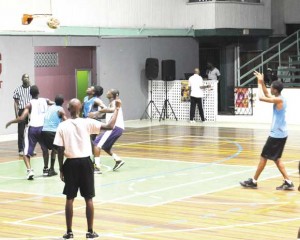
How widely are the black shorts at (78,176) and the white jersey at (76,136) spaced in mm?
96

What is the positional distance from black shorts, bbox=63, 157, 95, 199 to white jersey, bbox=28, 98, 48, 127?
20.4 ft

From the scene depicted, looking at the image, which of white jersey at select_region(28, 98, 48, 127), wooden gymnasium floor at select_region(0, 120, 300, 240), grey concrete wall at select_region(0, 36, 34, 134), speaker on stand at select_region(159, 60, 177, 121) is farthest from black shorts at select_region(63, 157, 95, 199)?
speaker on stand at select_region(159, 60, 177, 121)

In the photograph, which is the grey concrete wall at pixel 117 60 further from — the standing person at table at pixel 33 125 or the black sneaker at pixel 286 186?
the black sneaker at pixel 286 186

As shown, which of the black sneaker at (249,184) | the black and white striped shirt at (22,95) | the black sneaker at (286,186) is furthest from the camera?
the black and white striped shirt at (22,95)

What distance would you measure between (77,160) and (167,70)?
818 inches

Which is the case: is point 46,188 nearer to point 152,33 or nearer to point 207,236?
point 207,236

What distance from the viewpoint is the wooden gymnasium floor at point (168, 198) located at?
12156 millimetres

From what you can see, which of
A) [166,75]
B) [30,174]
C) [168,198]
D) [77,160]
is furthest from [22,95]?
[166,75]

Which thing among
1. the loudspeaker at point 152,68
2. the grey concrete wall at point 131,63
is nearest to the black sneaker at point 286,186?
the grey concrete wall at point 131,63

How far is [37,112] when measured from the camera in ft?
56.6

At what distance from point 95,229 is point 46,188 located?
13.2ft

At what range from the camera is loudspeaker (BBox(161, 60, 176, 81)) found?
31.6m

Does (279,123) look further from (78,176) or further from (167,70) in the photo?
(167,70)

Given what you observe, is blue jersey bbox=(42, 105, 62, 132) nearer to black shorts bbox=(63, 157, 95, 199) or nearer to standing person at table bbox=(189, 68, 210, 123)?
black shorts bbox=(63, 157, 95, 199)
